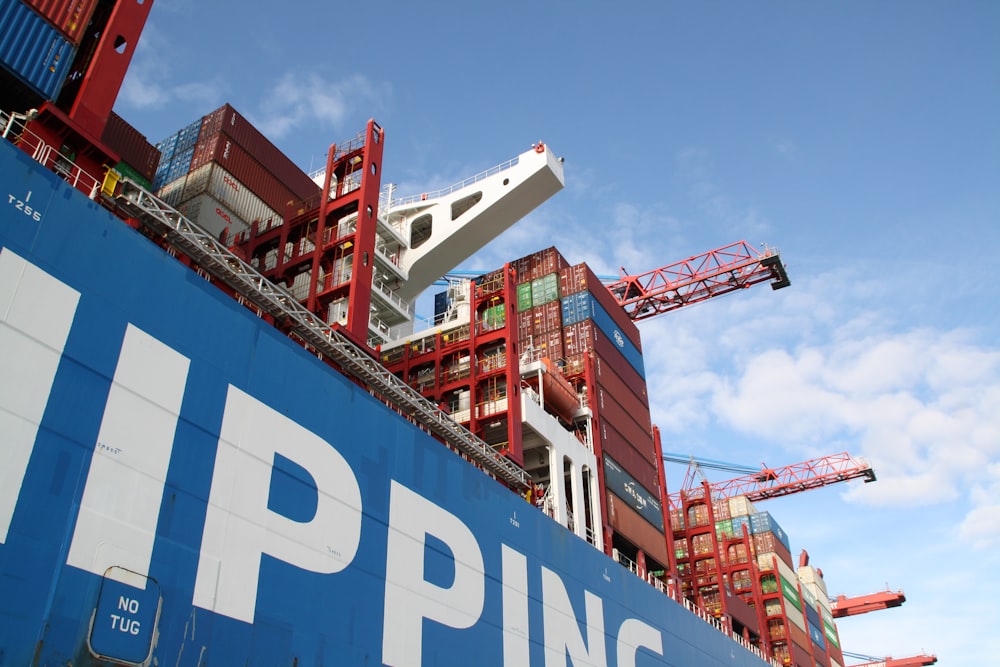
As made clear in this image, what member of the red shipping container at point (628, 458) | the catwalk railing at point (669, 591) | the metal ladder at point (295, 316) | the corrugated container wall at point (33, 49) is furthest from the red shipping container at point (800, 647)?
the corrugated container wall at point (33, 49)

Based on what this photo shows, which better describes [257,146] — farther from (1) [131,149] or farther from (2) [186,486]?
(2) [186,486]

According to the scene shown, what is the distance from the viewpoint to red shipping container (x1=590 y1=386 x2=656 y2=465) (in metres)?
34.2

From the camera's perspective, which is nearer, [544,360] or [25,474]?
[25,474]

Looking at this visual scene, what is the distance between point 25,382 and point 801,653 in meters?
57.1

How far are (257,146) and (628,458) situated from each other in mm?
20488

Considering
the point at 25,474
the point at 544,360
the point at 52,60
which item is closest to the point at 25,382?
the point at 25,474

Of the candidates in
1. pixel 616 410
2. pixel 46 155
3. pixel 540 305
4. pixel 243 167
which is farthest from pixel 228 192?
pixel 616 410

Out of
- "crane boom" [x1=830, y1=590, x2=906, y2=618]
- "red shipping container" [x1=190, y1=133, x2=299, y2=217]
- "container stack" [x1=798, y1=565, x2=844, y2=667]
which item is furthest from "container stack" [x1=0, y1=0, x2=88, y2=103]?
"crane boom" [x1=830, y1=590, x2=906, y2=618]

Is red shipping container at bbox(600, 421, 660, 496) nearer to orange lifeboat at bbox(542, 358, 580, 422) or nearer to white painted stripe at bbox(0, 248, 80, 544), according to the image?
orange lifeboat at bbox(542, 358, 580, 422)

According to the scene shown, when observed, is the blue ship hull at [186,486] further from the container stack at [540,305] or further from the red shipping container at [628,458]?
the container stack at [540,305]

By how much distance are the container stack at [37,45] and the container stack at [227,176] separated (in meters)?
10.2

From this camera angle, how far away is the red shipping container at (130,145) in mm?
23533

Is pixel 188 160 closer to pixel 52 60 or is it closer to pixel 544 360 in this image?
Answer: pixel 52 60

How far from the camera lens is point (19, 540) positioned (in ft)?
34.5
